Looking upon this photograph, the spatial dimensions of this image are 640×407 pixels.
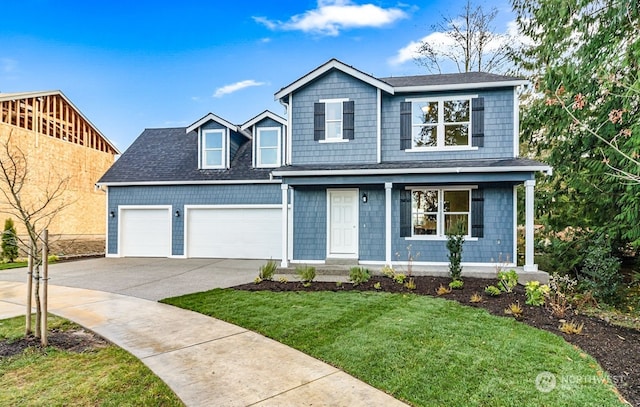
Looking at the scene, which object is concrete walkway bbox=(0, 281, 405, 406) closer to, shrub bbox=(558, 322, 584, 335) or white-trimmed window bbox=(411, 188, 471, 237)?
shrub bbox=(558, 322, 584, 335)

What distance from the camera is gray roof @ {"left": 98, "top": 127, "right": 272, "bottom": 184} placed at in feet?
45.6

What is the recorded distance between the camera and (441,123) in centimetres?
1031

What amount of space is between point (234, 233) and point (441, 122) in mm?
8418

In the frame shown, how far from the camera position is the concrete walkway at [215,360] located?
10.8ft

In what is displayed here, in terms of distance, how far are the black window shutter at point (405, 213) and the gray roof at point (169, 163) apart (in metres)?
5.45

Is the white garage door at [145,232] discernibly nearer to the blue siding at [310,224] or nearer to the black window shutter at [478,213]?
the blue siding at [310,224]

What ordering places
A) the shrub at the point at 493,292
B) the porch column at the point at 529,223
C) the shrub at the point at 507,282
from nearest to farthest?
the shrub at the point at 493,292 < the shrub at the point at 507,282 < the porch column at the point at 529,223

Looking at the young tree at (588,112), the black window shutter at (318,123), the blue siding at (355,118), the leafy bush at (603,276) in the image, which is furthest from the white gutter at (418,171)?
the leafy bush at (603,276)

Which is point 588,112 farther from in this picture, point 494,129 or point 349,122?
point 349,122

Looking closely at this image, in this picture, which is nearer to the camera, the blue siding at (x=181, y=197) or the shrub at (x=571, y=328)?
the shrub at (x=571, y=328)

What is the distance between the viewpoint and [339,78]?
1066cm

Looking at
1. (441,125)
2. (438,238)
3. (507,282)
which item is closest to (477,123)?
(441,125)

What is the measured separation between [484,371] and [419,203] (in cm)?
683

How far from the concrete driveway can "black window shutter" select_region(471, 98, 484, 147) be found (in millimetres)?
7314
